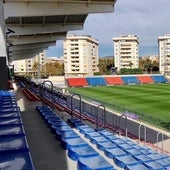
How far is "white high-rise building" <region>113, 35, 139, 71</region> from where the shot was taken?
144 metres

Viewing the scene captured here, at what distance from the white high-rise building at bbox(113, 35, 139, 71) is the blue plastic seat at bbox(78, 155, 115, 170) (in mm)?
137750

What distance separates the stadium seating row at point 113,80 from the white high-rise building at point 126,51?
190 ft

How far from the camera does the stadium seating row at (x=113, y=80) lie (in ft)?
252

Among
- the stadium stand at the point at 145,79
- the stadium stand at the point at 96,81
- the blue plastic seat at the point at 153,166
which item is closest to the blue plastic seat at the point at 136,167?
the blue plastic seat at the point at 153,166

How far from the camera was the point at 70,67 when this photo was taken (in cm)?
13100

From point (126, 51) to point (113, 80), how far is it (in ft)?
220

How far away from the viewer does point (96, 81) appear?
7981 centimetres

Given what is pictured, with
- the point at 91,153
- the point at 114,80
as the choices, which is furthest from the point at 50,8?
the point at 114,80

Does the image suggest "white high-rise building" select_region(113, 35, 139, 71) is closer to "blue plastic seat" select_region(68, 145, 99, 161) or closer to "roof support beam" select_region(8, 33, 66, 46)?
"roof support beam" select_region(8, 33, 66, 46)

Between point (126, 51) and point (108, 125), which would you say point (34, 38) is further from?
point (126, 51)

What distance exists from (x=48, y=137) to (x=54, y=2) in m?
11.9

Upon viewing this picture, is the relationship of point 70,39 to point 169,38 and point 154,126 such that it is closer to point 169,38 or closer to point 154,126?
point 169,38

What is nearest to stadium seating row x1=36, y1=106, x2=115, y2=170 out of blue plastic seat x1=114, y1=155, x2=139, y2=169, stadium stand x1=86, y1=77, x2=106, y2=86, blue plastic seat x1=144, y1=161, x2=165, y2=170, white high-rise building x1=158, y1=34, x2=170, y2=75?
blue plastic seat x1=114, y1=155, x2=139, y2=169

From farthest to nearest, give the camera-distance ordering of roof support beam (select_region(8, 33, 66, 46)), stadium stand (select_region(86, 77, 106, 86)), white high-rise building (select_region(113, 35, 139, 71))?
1. white high-rise building (select_region(113, 35, 139, 71))
2. stadium stand (select_region(86, 77, 106, 86))
3. roof support beam (select_region(8, 33, 66, 46))
